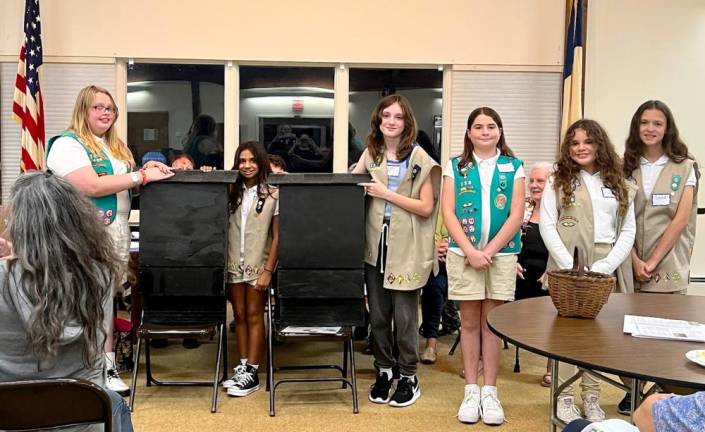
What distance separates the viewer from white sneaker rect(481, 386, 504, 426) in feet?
9.39

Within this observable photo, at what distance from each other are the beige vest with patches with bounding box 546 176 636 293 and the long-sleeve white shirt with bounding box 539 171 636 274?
2 centimetres

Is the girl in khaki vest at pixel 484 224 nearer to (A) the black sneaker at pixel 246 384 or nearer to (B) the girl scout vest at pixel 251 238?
(B) the girl scout vest at pixel 251 238

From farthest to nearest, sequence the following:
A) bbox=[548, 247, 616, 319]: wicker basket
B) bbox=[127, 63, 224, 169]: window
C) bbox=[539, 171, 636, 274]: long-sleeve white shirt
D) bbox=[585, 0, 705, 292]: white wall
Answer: bbox=[127, 63, 224, 169]: window
bbox=[585, 0, 705, 292]: white wall
bbox=[539, 171, 636, 274]: long-sleeve white shirt
bbox=[548, 247, 616, 319]: wicker basket

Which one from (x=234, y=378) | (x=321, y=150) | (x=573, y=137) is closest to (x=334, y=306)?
(x=234, y=378)

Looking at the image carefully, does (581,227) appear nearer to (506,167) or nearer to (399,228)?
(506,167)

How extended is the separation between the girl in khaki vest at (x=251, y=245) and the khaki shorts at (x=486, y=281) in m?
0.95

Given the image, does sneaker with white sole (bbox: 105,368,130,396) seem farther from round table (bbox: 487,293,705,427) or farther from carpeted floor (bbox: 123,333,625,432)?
round table (bbox: 487,293,705,427)

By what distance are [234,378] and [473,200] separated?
1553mm

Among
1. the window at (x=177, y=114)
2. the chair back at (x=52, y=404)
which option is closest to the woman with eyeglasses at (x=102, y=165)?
the chair back at (x=52, y=404)

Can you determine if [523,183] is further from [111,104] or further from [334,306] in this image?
[111,104]

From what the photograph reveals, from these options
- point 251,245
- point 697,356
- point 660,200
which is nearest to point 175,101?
point 251,245

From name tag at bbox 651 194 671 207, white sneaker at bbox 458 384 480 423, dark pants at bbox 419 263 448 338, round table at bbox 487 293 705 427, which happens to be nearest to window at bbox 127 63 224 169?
dark pants at bbox 419 263 448 338

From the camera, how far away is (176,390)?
3.31 m

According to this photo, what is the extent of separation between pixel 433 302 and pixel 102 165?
2.23 m
